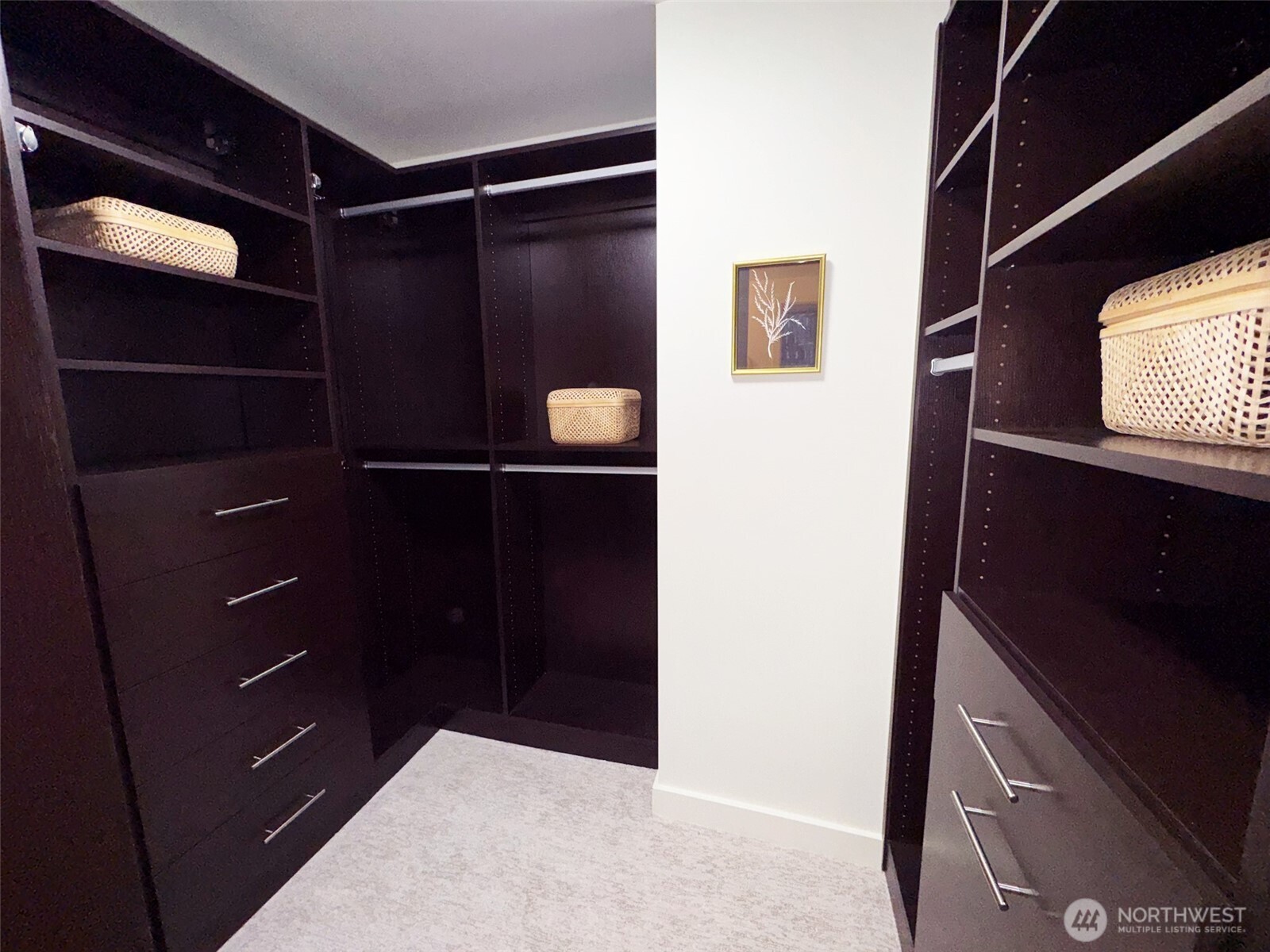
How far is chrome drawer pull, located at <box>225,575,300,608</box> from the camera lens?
3.92 feet

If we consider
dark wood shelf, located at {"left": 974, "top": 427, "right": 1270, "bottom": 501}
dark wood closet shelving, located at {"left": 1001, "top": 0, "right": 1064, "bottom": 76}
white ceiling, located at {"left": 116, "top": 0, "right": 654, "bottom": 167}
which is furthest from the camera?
white ceiling, located at {"left": 116, "top": 0, "right": 654, "bottom": 167}

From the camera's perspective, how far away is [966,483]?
32.6 inches

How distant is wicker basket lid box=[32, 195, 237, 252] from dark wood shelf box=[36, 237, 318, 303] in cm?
8

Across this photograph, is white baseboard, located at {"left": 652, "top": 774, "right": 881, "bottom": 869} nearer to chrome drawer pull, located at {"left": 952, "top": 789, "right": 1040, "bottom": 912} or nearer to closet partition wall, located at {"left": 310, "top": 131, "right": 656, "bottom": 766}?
closet partition wall, located at {"left": 310, "top": 131, "right": 656, "bottom": 766}

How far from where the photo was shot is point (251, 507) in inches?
48.6

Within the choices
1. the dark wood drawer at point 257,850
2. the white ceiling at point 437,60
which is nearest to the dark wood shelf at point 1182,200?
the white ceiling at point 437,60

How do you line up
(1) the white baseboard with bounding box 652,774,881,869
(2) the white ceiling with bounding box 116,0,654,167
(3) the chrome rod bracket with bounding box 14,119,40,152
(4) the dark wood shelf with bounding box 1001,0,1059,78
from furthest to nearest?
(1) the white baseboard with bounding box 652,774,881,869 → (2) the white ceiling with bounding box 116,0,654,167 → (3) the chrome rod bracket with bounding box 14,119,40,152 → (4) the dark wood shelf with bounding box 1001,0,1059,78

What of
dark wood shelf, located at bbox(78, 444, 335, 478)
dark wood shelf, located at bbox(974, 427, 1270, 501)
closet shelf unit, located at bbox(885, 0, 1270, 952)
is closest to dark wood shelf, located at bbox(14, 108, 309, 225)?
dark wood shelf, located at bbox(78, 444, 335, 478)

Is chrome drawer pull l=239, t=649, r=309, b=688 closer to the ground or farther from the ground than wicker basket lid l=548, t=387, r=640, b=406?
closer to the ground

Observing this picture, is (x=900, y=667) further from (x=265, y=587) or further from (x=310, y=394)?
(x=310, y=394)

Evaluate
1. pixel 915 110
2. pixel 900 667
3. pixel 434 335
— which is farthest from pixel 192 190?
pixel 900 667

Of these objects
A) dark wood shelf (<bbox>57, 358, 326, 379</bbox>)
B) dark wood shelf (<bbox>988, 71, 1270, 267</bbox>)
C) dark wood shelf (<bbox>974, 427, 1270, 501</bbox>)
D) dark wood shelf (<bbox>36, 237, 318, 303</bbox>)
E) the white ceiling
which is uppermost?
the white ceiling

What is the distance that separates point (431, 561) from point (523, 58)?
6.59 ft

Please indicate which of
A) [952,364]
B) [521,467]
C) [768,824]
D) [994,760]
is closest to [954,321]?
[952,364]
